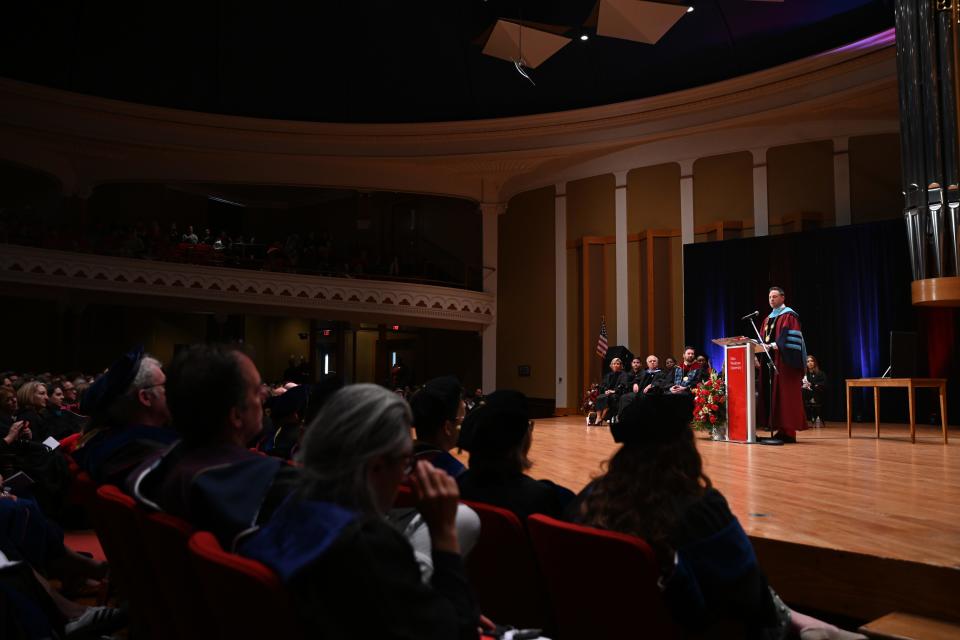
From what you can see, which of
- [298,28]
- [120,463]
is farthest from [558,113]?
[120,463]

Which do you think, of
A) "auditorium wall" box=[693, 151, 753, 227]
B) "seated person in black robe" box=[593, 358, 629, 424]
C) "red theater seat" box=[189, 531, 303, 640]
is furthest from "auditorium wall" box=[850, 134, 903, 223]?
"red theater seat" box=[189, 531, 303, 640]

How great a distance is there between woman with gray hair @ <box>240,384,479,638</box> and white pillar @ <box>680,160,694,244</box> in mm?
13655

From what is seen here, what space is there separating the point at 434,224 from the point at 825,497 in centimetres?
1630

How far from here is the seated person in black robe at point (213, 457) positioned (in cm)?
172

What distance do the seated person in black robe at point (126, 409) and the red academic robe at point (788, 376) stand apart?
6379mm

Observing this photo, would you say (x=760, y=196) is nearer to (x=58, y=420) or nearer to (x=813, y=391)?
(x=813, y=391)

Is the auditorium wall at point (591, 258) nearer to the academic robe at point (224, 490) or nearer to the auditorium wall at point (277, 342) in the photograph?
the auditorium wall at point (277, 342)

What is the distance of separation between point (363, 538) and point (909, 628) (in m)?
1.99

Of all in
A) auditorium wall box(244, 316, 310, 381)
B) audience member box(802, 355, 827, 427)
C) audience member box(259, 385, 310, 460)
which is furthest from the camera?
auditorium wall box(244, 316, 310, 381)

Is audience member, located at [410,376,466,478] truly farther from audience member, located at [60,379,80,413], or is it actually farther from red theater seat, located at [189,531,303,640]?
audience member, located at [60,379,80,413]

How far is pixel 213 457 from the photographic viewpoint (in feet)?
6.37

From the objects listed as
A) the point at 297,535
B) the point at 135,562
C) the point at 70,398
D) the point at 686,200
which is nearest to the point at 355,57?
the point at 686,200

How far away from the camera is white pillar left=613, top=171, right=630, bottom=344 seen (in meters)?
15.3

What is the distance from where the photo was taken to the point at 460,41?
51.4 ft
